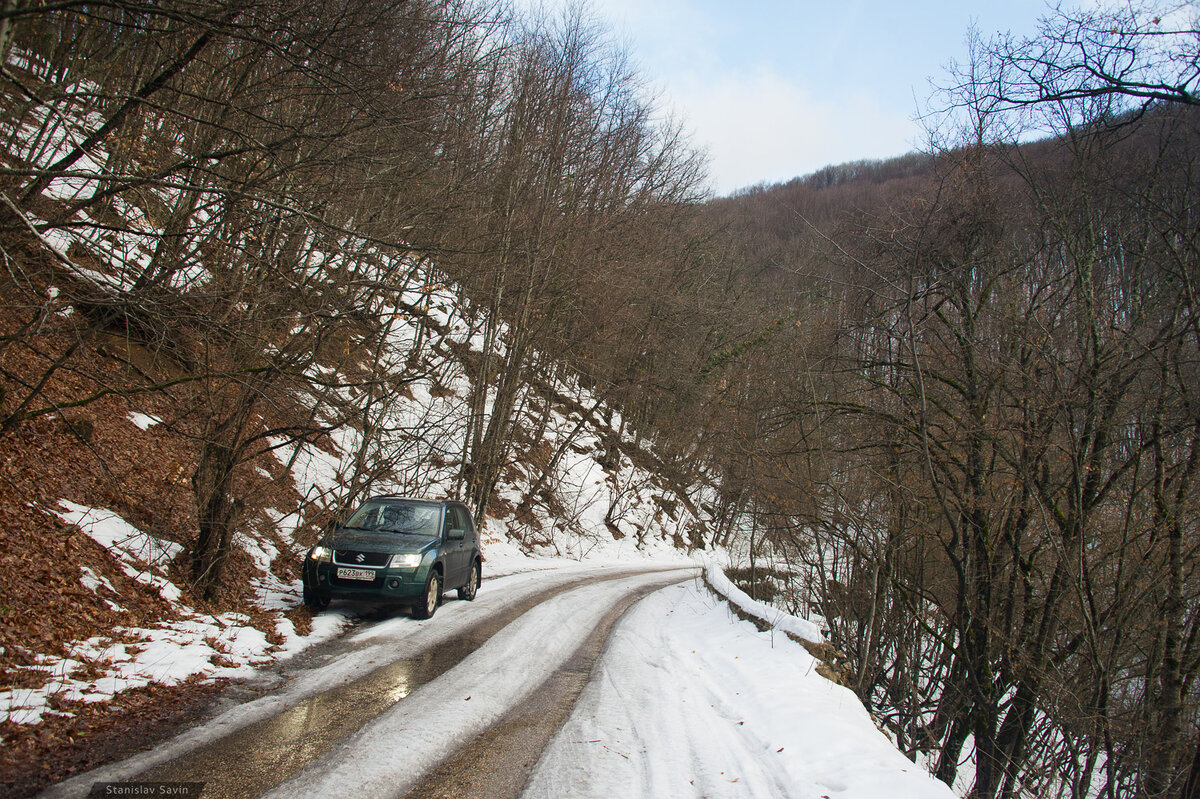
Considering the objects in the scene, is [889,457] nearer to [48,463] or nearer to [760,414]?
[760,414]

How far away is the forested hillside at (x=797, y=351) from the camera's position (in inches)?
244

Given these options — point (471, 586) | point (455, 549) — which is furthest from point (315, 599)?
point (471, 586)

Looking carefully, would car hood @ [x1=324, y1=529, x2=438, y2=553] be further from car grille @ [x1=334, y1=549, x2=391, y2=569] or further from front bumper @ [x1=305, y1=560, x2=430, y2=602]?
front bumper @ [x1=305, y1=560, x2=430, y2=602]

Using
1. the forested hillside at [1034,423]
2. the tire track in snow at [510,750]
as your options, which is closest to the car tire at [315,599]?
the tire track in snow at [510,750]

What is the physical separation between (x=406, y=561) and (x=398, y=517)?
1387mm

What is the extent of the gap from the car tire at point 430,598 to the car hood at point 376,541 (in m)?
0.49

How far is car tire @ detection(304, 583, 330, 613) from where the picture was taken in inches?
385

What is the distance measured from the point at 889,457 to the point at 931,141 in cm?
552

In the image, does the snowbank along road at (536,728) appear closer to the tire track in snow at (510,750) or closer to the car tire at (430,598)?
the tire track in snow at (510,750)

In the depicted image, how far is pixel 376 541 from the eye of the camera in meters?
10.2

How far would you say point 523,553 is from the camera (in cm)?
2191

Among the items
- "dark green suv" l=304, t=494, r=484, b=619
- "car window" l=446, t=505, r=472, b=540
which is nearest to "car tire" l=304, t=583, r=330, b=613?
"dark green suv" l=304, t=494, r=484, b=619

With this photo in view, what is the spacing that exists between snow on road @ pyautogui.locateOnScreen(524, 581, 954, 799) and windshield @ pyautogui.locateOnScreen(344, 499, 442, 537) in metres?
3.74

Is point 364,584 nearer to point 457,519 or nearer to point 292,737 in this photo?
point 457,519
